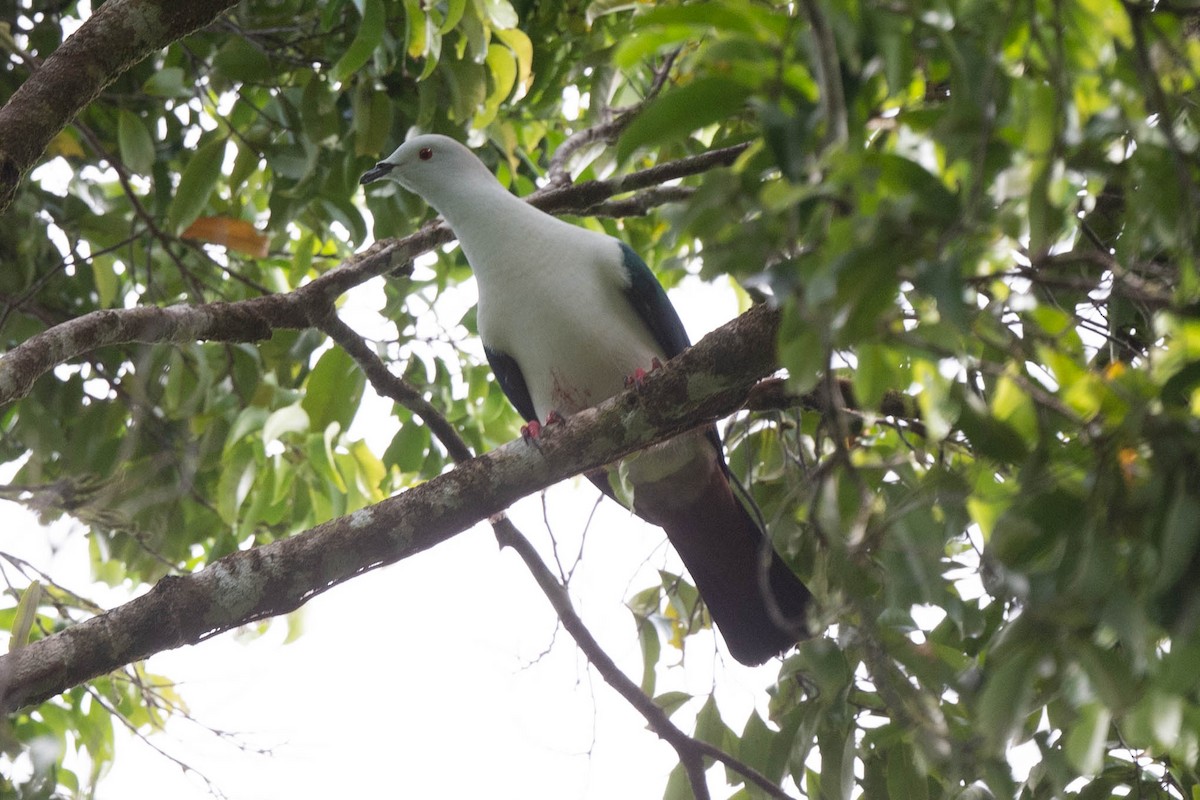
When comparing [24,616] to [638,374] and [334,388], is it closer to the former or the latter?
[334,388]

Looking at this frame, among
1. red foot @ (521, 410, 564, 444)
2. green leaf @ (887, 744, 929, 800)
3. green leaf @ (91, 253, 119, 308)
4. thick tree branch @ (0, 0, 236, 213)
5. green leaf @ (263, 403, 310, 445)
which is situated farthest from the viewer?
green leaf @ (91, 253, 119, 308)

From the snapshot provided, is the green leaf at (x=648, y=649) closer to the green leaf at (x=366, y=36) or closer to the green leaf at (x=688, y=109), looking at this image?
the green leaf at (x=366, y=36)

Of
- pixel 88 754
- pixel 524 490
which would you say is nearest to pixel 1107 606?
pixel 524 490

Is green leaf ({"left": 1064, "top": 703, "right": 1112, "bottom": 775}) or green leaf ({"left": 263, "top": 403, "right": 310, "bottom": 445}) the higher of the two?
green leaf ({"left": 263, "top": 403, "right": 310, "bottom": 445})

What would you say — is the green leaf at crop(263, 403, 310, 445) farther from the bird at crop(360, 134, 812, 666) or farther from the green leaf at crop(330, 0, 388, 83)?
the green leaf at crop(330, 0, 388, 83)

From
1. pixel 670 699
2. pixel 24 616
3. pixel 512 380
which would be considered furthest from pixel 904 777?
pixel 512 380

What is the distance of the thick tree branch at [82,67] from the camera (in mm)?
2139

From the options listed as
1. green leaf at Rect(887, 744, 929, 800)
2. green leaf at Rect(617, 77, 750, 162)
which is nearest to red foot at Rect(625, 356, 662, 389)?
green leaf at Rect(887, 744, 929, 800)

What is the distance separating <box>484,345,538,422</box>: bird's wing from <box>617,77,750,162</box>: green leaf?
2.24 meters

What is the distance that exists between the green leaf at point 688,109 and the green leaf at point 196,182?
236 cm

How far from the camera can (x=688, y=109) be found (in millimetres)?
1110

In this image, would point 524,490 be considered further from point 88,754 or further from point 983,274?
point 88,754

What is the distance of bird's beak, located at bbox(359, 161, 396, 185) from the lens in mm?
3447

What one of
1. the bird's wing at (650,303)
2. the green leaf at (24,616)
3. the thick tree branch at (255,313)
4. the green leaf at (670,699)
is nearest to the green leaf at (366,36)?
the thick tree branch at (255,313)
